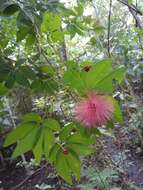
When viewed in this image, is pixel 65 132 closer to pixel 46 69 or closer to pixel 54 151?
pixel 54 151

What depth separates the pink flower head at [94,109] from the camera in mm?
486

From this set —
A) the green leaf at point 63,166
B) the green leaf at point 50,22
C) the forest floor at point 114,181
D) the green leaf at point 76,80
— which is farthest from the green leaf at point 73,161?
the forest floor at point 114,181

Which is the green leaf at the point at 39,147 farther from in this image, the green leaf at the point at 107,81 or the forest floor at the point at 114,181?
the forest floor at the point at 114,181

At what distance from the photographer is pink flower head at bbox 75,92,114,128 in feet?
1.59

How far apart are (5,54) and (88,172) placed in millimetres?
1013

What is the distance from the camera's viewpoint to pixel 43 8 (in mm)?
682

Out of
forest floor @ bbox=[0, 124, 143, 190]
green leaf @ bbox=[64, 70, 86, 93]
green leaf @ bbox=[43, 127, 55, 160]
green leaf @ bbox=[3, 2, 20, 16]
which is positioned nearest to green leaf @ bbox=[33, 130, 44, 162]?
green leaf @ bbox=[43, 127, 55, 160]

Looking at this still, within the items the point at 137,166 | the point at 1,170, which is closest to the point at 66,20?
the point at 137,166

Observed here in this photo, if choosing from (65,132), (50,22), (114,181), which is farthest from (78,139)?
Answer: (114,181)

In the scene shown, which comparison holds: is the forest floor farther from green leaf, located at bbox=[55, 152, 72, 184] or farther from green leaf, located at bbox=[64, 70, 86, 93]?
green leaf, located at bbox=[64, 70, 86, 93]

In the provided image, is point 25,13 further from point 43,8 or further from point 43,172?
point 43,172

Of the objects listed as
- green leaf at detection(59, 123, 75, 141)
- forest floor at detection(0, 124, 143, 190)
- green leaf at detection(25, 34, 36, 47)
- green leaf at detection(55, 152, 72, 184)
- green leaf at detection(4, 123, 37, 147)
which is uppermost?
green leaf at detection(25, 34, 36, 47)

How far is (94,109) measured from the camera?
0.49 metres

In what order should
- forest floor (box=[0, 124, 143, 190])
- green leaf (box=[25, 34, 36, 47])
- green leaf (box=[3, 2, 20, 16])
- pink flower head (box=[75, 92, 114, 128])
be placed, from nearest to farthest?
pink flower head (box=[75, 92, 114, 128]) → green leaf (box=[3, 2, 20, 16]) → green leaf (box=[25, 34, 36, 47]) → forest floor (box=[0, 124, 143, 190])
